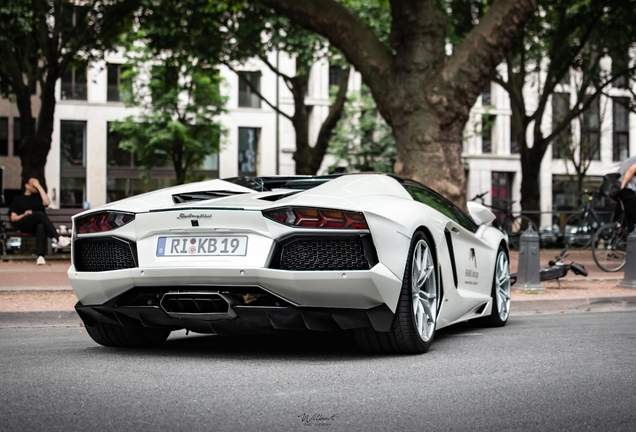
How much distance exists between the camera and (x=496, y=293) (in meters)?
7.96

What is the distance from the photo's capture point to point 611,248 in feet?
50.7

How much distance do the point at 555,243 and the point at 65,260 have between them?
45.1ft

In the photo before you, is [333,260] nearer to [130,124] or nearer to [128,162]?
[130,124]

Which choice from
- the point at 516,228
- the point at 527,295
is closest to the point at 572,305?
the point at 527,295

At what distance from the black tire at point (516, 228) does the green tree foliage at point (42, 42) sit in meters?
11.0

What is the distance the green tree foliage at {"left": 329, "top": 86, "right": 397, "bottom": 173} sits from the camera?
44.3 metres

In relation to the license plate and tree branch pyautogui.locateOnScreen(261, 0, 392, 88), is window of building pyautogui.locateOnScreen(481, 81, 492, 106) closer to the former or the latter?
tree branch pyautogui.locateOnScreen(261, 0, 392, 88)

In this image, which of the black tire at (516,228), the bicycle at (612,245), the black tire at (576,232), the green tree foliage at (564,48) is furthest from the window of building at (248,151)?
the bicycle at (612,245)

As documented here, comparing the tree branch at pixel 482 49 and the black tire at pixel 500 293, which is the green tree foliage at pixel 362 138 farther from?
the black tire at pixel 500 293

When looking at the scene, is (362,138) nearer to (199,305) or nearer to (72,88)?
(72,88)

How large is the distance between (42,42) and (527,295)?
16.4 m

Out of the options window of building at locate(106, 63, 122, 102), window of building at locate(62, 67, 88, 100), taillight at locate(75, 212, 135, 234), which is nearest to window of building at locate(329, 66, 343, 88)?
window of building at locate(106, 63, 122, 102)

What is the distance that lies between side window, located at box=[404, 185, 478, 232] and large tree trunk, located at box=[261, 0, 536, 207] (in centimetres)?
612

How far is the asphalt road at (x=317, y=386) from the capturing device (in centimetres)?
390
